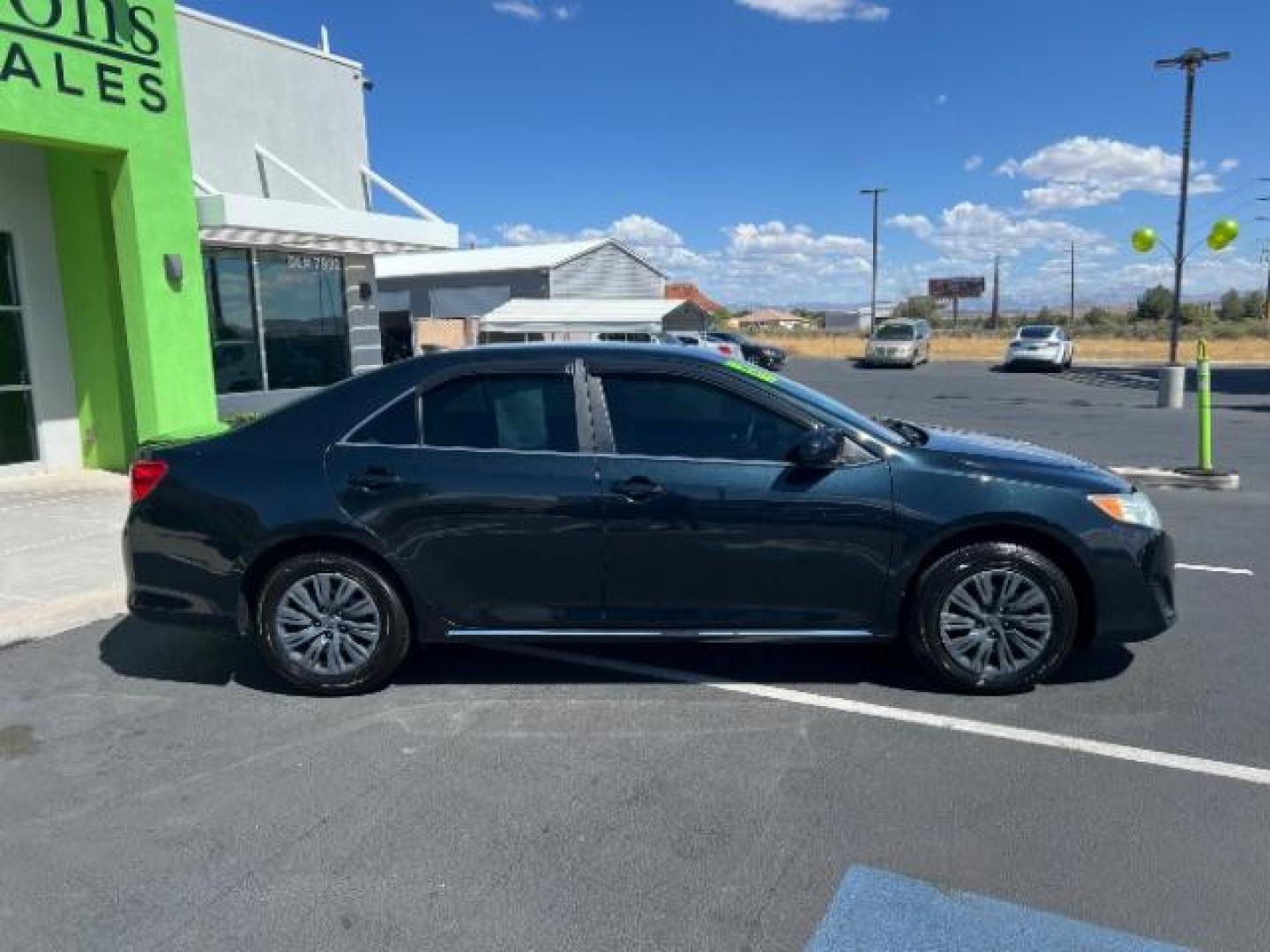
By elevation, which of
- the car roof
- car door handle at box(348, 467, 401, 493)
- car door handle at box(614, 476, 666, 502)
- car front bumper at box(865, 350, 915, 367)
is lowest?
car front bumper at box(865, 350, 915, 367)

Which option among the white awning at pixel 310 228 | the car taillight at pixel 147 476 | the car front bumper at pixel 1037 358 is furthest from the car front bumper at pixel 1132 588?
the car front bumper at pixel 1037 358

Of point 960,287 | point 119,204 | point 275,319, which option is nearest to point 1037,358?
point 275,319

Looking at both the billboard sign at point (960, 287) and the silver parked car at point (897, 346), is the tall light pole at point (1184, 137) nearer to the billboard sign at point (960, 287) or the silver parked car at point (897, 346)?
the silver parked car at point (897, 346)

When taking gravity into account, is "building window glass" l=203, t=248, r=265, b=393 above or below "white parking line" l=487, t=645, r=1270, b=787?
above

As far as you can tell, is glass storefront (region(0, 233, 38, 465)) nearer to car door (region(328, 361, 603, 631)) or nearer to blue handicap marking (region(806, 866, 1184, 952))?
car door (region(328, 361, 603, 631))

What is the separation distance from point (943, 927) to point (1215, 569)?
15.9 ft

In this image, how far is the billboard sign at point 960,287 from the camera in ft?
316

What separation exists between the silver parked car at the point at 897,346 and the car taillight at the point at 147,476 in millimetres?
33261

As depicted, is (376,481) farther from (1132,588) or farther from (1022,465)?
(1132,588)

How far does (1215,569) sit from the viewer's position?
6.41 m

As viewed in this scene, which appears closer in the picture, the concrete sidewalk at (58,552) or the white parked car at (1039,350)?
the concrete sidewalk at (58,552)

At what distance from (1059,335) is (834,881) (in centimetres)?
3407

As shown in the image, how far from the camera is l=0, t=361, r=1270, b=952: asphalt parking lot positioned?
2746mm

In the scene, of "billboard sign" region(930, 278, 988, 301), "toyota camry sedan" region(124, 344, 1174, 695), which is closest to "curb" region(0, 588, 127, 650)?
"toyota camry sedan" region(124, 344, 1174, 695)
